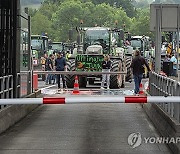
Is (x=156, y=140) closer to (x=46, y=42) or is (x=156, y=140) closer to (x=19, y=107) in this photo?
(x=19, y=107)

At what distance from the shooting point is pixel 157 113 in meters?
14.2

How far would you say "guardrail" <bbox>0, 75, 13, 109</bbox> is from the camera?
14.4 metres

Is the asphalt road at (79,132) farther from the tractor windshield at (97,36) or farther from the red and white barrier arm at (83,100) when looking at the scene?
the tractor windshield at (97,36)

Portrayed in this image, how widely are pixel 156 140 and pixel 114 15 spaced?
105 metres

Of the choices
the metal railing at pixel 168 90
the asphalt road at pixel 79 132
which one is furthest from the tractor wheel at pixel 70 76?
the metal railing at pixel 168 90

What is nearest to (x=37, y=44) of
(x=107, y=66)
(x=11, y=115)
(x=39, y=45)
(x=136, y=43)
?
(x=39, y=45)

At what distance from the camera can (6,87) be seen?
598 inches

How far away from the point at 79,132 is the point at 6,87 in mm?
2778

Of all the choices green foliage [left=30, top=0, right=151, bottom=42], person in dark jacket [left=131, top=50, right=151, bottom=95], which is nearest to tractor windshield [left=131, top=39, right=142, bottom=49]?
person in dark jacket [left=131, top=50, right=151, bottom=95]

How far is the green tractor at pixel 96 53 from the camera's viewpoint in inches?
1126

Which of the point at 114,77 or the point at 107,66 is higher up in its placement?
the point at 107,66

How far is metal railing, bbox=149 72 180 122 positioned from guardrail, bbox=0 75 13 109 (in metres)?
3.90

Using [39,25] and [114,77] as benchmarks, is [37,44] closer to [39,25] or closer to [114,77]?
[114,77]

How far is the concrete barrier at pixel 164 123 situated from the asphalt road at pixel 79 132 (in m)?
0.21
